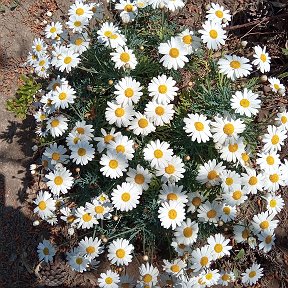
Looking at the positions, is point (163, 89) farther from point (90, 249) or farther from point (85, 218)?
point (90, 249)

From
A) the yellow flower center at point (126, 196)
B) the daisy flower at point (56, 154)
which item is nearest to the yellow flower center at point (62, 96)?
the daisy flower at point (56, 154)

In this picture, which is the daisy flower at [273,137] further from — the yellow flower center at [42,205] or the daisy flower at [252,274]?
the yellow flower center at [42,205]

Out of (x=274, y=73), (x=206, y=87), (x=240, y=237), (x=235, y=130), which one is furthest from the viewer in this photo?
(x=274, y=73)

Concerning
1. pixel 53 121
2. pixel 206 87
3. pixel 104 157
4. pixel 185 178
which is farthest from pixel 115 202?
pixel 206 87

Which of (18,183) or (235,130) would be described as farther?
(18,183)

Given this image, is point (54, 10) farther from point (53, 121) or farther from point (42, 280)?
point (42, 280)

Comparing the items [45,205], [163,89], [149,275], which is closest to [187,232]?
[149,275]
